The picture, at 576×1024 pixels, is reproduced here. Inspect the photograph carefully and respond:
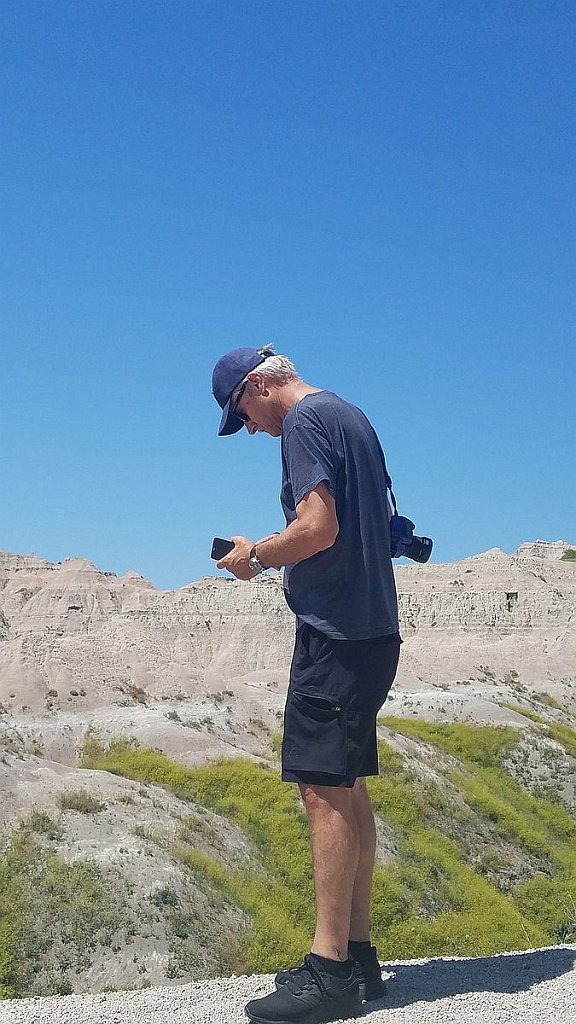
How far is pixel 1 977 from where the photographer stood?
8.05 metres

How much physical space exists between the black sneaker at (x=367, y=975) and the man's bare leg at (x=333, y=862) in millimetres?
193

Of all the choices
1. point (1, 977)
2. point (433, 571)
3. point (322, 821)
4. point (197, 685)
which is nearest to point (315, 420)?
point (322, 821)

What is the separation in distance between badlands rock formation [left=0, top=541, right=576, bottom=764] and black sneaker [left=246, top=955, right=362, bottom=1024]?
11.7 metres

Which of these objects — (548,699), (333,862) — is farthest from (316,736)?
(548,699)

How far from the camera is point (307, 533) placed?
375 centimetres

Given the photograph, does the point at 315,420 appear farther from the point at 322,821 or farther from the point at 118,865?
the point at 118,865

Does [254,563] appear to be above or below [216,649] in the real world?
below

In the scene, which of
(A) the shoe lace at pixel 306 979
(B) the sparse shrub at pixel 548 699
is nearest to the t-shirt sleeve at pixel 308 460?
(A) the shoe lace at pixel 306 979

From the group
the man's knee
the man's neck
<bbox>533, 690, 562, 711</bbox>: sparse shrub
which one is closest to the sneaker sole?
the man's knee

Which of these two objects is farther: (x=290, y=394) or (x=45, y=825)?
(x=45, y=825)

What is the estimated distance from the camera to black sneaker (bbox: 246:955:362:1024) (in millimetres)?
3598

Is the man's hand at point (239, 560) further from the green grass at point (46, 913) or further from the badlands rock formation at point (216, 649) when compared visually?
the badlands rock formation at point (216, 649)

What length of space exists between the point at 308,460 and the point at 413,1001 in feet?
7.51

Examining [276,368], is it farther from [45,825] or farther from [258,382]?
[45,825]
